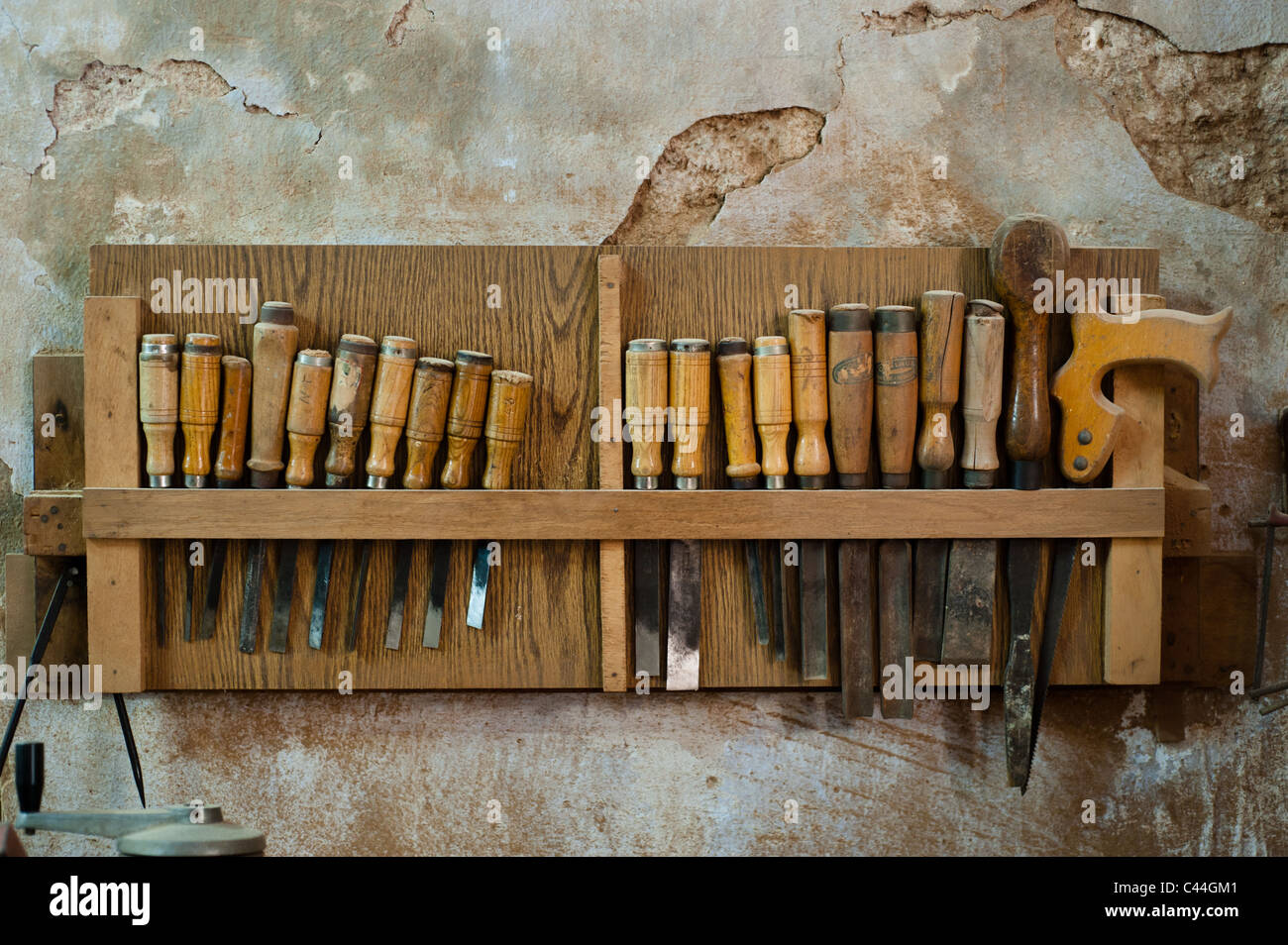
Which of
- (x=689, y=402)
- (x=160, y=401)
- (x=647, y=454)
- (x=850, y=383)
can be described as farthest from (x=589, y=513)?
(x=160, y=401)

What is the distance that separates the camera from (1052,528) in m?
1.67

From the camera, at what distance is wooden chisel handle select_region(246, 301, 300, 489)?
5.53ft

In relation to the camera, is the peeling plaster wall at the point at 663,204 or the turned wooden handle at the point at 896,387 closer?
the turned wooden handle at the point at 896,387

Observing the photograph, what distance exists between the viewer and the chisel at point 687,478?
1.69 meters

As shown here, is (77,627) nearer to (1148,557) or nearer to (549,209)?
(549,209)

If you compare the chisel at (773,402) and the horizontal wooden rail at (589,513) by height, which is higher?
the chisel at (773,402)

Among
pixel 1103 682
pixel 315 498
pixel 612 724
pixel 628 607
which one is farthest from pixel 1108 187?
pixel 315 498

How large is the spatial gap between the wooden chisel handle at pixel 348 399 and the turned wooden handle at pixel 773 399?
672 mm

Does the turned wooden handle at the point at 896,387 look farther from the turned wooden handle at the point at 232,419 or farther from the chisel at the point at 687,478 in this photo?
the turned wooden handle at the point at 232,419

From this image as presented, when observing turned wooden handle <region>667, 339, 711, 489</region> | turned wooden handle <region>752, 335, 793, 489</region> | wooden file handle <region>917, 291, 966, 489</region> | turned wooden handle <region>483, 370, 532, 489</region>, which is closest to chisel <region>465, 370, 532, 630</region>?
turned wooden handle <region>483, 370, 532, 489</region>

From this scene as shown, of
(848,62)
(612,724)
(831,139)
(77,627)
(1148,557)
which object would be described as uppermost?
(848,62)

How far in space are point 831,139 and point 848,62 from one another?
5.9 inches

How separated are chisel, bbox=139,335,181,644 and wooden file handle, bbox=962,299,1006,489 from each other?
137cm

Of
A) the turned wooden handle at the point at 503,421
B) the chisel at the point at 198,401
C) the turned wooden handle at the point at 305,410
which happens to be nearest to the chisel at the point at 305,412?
the turned wooden handle at the point at 305,410
